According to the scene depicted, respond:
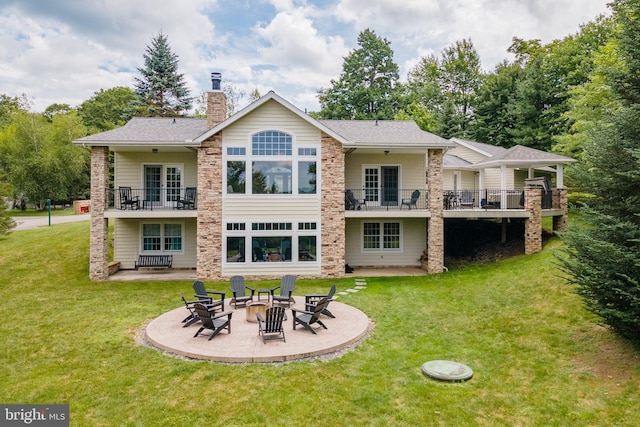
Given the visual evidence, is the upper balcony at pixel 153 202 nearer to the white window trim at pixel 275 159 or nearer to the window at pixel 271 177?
the white window trim at pixel 275 159

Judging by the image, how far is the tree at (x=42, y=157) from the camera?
118ft

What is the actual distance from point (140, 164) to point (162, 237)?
145 inches

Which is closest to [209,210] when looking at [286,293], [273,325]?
[286,293]

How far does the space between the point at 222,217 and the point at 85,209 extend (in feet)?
81.3

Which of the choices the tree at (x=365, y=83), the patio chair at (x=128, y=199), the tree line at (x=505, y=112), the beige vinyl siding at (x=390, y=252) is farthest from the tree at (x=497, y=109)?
the patio chair at (x=128, y=199)

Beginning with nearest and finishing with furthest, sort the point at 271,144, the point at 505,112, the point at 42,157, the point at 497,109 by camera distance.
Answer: the point at 271,144 < the point at 505,112 < the point at 497,109 < the point at 42,157

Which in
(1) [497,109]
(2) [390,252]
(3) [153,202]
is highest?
(1) [497,109]

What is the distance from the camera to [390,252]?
19.2 m

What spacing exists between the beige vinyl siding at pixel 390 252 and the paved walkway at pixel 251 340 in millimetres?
8226

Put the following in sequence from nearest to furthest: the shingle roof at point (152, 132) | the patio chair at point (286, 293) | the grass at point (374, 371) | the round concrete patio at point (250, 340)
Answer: the grass at point (374, 371)
the round concrete patio at point (250, 340)
the patio chair at point (286, 293)
the shingle roof at point (152, 132)

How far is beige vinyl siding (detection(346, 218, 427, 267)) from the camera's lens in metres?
19.1

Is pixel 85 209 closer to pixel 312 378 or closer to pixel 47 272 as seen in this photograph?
pixel 47 272

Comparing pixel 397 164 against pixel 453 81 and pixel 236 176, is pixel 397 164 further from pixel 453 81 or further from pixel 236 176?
pixel 453 81

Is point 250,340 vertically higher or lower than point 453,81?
lower
